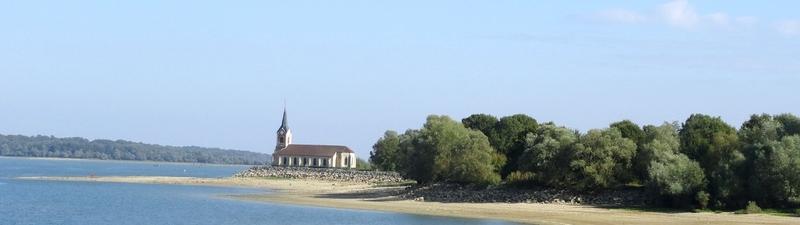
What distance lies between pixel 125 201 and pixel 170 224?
23415 millimetres

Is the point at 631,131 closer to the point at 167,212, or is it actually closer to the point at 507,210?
the point at 507,210

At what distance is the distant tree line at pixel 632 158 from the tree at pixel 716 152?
56 mm

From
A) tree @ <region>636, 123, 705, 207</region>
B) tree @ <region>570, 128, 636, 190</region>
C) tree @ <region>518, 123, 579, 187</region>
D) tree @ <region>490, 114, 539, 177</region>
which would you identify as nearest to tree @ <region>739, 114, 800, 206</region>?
tree @ <region>636, 123, 705, 207</region>

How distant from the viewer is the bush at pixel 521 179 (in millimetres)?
76312

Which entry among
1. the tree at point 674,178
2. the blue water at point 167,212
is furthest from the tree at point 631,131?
the blue water at point 167,212

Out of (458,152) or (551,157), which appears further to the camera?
(458,152)

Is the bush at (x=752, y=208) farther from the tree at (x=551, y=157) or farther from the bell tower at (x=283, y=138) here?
the bell tower at (x=283, y=138)

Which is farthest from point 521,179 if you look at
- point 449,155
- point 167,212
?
point 167,212

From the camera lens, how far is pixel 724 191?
203ft

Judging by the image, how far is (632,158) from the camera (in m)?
72.9

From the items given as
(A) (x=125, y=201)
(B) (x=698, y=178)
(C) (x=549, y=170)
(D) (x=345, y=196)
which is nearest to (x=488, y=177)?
(C) (x=549, y=170)

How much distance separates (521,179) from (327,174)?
54.8 m

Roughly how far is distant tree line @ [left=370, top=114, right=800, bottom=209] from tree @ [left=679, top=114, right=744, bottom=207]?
0.06 meters

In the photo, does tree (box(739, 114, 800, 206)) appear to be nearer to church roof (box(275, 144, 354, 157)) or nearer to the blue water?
the blue water
